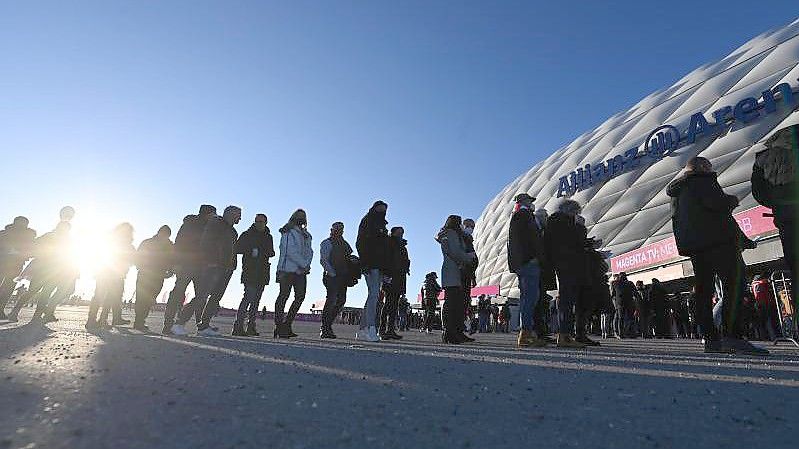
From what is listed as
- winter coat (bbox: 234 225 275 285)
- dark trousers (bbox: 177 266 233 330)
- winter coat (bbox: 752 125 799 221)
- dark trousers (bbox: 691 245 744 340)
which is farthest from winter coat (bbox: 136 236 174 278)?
winter coat (bbox: 752 125 799 221)

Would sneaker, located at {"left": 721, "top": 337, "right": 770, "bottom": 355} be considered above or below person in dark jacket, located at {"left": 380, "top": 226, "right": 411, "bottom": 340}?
below

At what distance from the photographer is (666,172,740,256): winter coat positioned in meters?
3.94

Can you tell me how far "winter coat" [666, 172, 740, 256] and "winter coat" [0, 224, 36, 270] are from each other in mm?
8505

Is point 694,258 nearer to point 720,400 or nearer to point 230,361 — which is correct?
point 720,400

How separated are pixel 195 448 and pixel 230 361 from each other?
167cm

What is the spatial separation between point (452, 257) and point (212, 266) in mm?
2791

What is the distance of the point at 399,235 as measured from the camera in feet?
22.4

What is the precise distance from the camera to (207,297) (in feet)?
18.9

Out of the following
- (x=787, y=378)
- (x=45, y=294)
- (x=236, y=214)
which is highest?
(x=236, y=214)

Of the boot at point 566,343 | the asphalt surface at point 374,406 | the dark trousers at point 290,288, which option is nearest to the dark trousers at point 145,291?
the dark trousers at point 290,288

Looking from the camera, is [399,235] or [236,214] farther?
[399,235]

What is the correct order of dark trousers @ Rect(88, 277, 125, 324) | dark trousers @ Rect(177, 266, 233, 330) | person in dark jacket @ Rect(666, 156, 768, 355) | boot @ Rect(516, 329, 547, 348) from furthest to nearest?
1. dark trousers @ Rect(88, 277, 125, 324)
2. dark trousers @ Rect(177, 266, 233, 330)
3. boot @ Rect(516, 329, 547, 348)
4. person in dark jacket @ Rect(666, 156, 768, 355)

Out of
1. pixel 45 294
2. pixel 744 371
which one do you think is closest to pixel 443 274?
pixel 744 371

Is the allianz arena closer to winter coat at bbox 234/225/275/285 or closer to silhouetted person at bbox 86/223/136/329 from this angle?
winter coat at bbox 234/225/275/285
